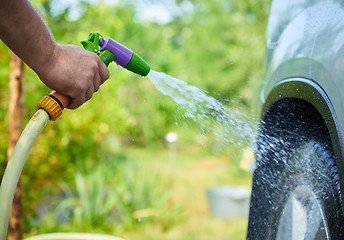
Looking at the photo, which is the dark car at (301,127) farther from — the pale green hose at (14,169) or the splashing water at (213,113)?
the pale green hose at (14,169)

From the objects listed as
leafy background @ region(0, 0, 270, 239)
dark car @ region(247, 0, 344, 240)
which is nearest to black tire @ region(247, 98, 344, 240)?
dark car @ region(247, 0, 344, 240)

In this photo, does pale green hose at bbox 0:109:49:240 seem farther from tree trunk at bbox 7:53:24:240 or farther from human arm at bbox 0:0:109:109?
tree trunk at bbox 7:53:24:240

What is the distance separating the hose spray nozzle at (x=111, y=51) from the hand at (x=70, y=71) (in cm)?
12

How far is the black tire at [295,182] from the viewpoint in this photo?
4.57 feet

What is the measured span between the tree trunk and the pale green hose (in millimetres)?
1520

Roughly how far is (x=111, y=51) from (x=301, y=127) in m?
0.80

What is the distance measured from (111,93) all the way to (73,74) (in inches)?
153

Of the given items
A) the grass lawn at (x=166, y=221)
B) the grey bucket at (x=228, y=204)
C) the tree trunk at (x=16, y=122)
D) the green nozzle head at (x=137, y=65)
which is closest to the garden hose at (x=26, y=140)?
the green nozzle head at (x=137, y=65)

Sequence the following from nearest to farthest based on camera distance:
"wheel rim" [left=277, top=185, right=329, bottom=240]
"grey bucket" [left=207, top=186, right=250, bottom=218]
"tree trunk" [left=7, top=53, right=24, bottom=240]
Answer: "wheel rim" [left=277, top=185, right=329, bottom=240], "tree trunk" [left=7, top=53, right=24, bottom=240], "grey bucket" [left=207, top=186, right=250, bottom=218]

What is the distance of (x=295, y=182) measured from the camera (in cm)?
167

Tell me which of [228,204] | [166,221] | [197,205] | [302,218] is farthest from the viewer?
[197,205]

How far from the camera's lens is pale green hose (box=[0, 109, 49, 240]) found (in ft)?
3.80

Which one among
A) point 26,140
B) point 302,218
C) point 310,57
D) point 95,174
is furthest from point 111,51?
point 95,174

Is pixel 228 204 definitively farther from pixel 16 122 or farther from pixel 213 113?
pixel 213 113
